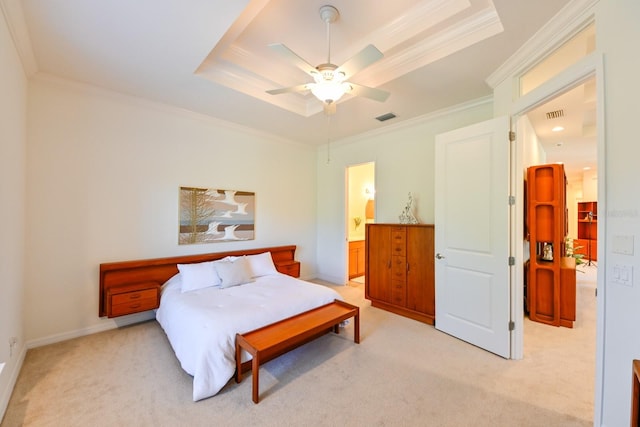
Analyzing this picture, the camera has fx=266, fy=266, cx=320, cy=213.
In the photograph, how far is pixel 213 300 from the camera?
2.74 metres

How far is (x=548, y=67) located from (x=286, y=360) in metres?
3.70

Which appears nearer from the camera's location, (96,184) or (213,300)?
(213,300)

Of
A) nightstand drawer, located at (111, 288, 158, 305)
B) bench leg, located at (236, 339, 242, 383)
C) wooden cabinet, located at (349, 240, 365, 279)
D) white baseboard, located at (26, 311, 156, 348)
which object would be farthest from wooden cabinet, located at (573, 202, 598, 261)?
white baseboard, located at (26, 311, 156, 348)

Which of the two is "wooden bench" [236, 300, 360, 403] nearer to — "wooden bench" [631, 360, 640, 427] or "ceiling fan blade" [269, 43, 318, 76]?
"wooden bench" [631, 360, 640, 427]

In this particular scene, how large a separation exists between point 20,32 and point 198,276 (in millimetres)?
2643

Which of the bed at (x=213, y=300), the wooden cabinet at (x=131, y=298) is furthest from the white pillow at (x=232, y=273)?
the wooden cabinet at (x=131, y=298)

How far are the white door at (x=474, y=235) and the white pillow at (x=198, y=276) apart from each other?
2761mm

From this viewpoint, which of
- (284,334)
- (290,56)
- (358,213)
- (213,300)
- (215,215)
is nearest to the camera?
(290,56)

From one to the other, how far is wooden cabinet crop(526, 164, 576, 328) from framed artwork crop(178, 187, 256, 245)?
407 centimetres

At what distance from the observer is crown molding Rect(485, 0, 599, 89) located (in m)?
1.81

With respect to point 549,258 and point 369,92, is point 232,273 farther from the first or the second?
point 549,258

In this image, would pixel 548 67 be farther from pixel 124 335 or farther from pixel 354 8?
pixel 124 335

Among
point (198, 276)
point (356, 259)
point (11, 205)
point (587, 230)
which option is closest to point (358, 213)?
→ point (356, 259)

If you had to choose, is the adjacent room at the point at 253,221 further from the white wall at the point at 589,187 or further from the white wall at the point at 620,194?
the white wall at the point at 589,187
